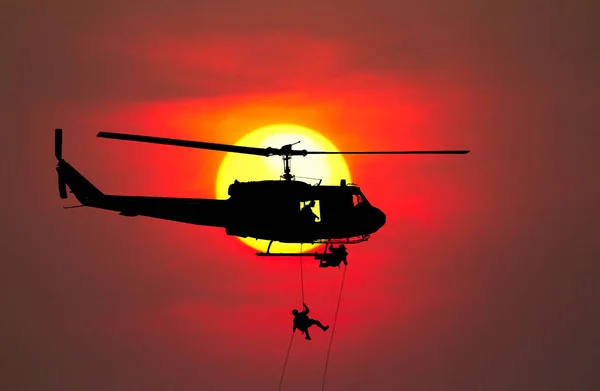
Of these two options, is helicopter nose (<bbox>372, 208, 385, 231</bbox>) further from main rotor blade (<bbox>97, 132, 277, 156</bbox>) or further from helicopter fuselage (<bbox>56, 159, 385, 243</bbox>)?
main rotor blade (<bbox>97, 132, 277, 156</bbox>)

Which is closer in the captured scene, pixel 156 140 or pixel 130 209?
pixel 156 140

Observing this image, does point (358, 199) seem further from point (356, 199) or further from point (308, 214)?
point (308, 214)

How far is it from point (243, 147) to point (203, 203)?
399 cm

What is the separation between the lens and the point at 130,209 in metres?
42.8

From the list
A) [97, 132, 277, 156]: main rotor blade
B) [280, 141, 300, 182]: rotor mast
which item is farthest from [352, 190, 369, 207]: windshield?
[97, 132, 277, 156]: main rotor blade

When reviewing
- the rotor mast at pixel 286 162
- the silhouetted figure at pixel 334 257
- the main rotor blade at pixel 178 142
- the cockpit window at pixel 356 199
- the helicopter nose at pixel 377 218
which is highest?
the main rotor blade at pixel 178 142

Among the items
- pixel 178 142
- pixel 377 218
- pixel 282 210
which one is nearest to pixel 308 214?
pixel 282 210

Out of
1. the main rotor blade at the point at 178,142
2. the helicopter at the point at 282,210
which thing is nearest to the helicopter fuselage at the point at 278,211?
the helicopter at the point at 282,210

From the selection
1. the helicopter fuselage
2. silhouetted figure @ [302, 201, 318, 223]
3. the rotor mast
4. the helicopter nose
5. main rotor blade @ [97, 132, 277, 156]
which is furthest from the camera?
the helicopter nose

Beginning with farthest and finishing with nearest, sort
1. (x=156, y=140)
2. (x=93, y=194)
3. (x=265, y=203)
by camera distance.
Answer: (x=93, y=194)
(x=265, y=203)
(x=156, y=140)

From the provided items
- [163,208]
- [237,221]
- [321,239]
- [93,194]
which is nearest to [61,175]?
[93,194]

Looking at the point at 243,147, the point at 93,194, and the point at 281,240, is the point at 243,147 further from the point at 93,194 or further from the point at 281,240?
the point at 93,194

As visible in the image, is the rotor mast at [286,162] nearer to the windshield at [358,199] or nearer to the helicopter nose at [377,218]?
the windshield at [358,199]

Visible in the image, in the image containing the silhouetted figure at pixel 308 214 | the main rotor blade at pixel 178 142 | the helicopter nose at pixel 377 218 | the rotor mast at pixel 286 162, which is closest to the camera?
the main rotor blade at pixel 178 142
